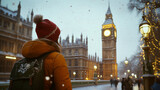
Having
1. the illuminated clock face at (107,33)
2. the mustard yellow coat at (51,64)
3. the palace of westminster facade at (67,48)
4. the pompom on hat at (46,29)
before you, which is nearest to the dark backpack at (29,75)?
the mustard yellow coat at (51,64)

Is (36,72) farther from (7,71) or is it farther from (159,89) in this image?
(7,71)

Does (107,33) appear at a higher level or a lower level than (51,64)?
higher

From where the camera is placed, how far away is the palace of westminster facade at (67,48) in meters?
30.1

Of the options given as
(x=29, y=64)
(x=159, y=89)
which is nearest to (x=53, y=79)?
(x=29, y=64)

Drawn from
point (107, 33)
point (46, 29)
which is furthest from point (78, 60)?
point (46, 29)

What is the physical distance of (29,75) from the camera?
1.62m

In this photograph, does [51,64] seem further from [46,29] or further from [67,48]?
[67,48]

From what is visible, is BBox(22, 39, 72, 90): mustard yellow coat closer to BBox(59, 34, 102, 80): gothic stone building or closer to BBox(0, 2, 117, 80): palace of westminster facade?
BBox(0, 2, 117, 80): palace of westminster facade

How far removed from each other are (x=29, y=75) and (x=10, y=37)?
3298 cm

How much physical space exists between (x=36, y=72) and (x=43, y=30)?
21.8 inches

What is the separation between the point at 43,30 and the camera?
1893mm

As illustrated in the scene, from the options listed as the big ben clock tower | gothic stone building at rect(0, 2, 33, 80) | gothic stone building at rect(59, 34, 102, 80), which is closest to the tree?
gothic stone building at rect(0, 2, 33, 80)

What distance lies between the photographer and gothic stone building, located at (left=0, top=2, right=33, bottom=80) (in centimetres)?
2870

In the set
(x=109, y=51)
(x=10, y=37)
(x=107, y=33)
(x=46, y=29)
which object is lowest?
(x=46, y=29)
